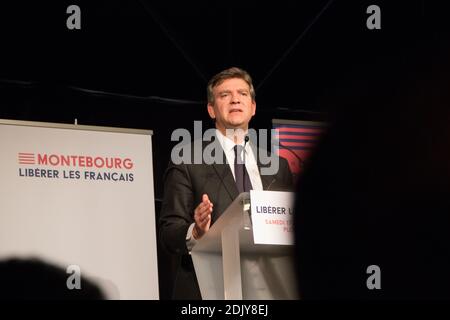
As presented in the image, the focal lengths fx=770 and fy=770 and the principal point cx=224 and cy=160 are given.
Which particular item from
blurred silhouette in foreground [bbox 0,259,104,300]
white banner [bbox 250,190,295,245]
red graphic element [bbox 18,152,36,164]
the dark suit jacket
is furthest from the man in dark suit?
red graphic element [bbox 18,152,36,164]

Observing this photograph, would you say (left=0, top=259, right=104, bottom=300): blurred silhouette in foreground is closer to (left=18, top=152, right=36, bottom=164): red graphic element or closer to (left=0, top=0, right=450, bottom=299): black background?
(left=18, top=152, right=36, bottom=164): red graphic element

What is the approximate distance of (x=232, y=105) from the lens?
4219 mm

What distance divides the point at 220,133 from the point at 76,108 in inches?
73.8

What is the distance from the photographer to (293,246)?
2.40 ft

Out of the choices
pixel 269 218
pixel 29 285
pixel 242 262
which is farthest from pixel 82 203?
pixel 269 218

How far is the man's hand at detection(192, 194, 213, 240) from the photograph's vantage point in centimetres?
271

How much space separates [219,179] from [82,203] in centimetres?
156

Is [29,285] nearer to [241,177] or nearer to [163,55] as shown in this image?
[241,177]

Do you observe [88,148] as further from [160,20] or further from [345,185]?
[345,185]

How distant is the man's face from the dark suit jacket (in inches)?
11.5

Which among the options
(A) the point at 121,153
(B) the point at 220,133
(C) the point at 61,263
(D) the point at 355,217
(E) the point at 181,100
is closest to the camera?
(D) the point at 355,217

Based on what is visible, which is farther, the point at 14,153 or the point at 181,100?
the point at 181,100

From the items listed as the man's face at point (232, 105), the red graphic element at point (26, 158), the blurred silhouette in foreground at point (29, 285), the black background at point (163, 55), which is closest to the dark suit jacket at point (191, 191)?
the man's face at point (232, 105)
